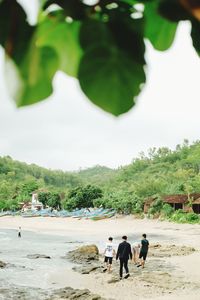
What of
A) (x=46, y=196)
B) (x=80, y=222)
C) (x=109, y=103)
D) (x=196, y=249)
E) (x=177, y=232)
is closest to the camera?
(x=109, y=103)

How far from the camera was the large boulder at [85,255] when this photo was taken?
21.0 m

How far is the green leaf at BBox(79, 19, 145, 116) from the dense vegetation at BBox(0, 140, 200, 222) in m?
43.5

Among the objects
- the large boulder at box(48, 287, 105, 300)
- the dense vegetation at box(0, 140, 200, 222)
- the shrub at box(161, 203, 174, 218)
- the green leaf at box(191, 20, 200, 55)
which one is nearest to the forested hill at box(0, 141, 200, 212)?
the dense vegetation at box(0, 140, 200, 222)

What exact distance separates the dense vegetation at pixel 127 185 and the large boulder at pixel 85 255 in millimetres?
22738

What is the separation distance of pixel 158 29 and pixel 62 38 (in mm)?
158

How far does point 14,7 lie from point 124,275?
15.4 metres

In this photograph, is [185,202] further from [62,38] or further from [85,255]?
[62,38]

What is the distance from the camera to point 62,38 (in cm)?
67

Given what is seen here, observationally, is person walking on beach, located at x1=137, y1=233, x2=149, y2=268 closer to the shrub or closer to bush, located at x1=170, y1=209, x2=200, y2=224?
bush, located at x1=170, y1=209, x2=200, y2=224

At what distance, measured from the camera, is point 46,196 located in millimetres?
75875

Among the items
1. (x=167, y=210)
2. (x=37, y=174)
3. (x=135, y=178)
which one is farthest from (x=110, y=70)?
(x=37, y=174)

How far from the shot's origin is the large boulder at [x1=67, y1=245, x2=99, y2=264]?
20984mm

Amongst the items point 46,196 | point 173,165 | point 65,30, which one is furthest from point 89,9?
point 173,165

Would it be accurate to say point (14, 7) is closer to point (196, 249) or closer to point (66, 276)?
point (66, 276)
